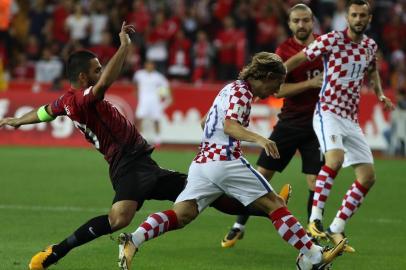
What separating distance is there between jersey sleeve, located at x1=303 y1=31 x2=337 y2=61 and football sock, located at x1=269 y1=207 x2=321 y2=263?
2568 millimetres

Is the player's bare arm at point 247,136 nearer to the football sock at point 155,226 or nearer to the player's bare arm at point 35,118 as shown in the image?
the football sock at point 155,226

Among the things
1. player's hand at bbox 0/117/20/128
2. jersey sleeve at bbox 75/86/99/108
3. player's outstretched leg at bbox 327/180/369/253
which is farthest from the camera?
player's outstretched leg at bbox 327/180/369/253

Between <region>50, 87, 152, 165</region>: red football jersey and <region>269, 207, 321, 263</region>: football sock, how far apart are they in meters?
1.37

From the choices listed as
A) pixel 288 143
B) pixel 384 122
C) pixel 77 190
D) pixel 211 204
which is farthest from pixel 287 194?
pixel 384 122

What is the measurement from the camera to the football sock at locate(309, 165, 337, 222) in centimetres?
990

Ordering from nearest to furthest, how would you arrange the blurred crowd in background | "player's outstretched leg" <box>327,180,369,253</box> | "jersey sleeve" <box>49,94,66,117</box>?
"jersey sleeve" <box>49,94,66,117</box>
"player's outstretched leg" <box>327,180,369,253</box>
the blurred crowd in background

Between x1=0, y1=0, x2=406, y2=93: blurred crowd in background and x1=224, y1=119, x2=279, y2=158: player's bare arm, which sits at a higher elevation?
x1=224, y1=119, x2=279, y2=158: player's bare arm

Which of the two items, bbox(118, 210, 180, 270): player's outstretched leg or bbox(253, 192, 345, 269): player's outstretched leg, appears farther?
bbox(253, 192, 345, 269): player's outstretched leg

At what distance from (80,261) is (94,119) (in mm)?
1423

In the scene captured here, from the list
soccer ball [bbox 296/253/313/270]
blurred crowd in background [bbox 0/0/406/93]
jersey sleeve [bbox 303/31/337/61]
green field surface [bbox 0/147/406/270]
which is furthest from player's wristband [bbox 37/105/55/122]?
blurred crowd in background [bbox 0/0/406/93]

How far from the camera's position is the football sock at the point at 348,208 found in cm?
976

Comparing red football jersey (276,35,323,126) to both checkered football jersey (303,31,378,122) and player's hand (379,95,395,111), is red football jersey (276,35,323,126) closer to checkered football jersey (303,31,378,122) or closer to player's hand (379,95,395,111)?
checkered football jersey (303,31,378,122)

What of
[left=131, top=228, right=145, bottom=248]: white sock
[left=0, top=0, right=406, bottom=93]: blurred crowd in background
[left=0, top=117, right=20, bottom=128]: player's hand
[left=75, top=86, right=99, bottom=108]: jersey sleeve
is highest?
[left=75, top=86, right=99, bottom=108]: jersey sleeve

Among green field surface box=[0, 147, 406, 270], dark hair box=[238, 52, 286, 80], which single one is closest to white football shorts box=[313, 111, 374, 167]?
green field surface box=[0, 147, 406, 270]
